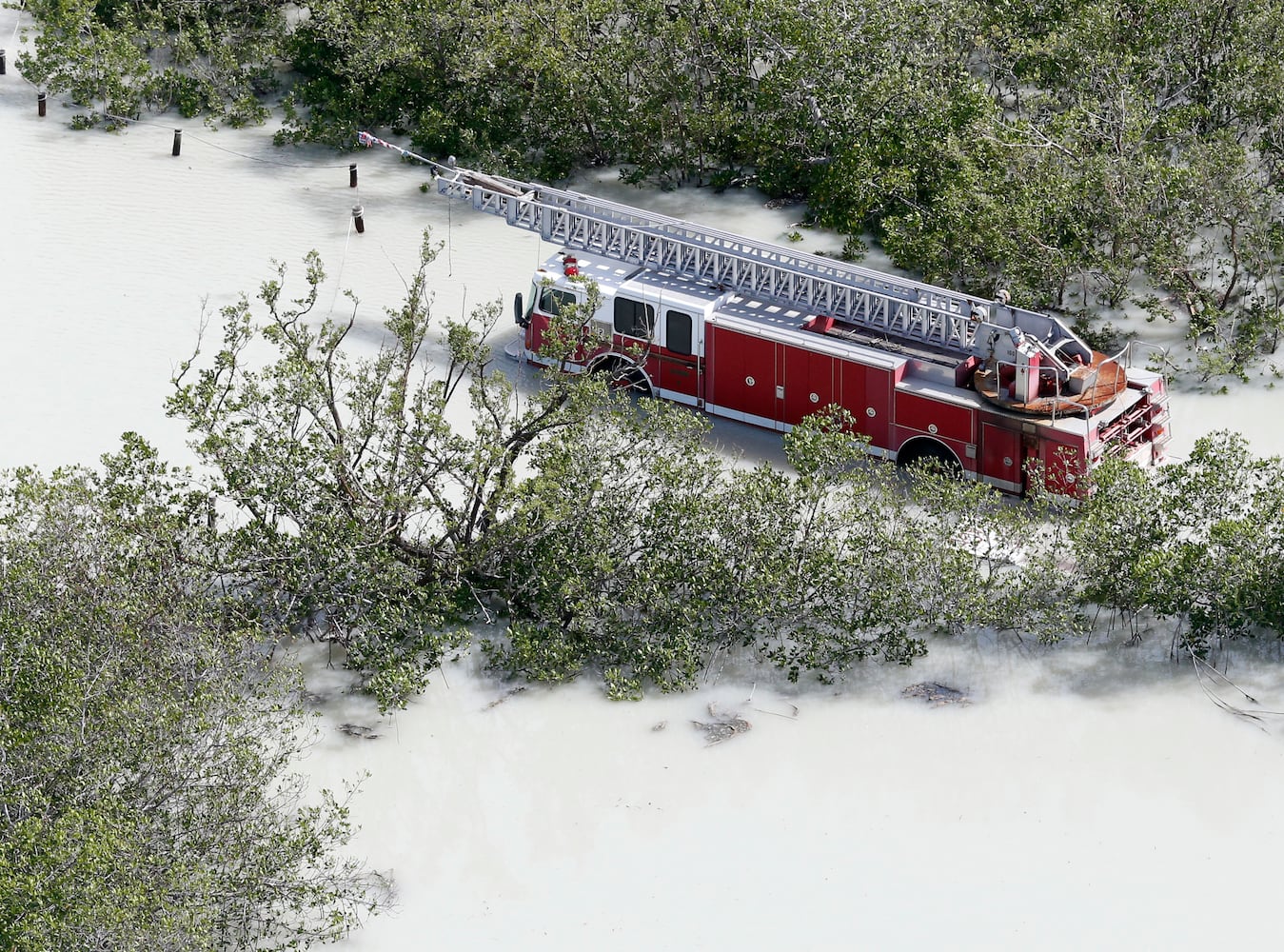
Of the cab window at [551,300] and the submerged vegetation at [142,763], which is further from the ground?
the cab window at [551,300]

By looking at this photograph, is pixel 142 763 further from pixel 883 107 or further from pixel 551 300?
pixel 883 107

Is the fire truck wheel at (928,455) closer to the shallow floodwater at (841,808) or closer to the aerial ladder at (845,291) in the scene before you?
the aerial ladder at (845,291)

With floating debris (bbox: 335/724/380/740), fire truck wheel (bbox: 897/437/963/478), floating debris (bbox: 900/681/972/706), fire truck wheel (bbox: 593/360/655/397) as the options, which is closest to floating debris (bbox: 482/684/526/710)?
floating debris (bbox: 335/724/380/740)

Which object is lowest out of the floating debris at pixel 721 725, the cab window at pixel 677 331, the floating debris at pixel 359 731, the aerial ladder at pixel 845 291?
the floating debris at pixel 359 731

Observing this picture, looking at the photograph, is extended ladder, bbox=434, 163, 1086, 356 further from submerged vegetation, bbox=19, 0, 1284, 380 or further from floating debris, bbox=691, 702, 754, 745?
floating debris, bbox=691, 702, 754, 745

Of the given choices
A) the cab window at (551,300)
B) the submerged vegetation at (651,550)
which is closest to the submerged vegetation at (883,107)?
the cab window at (551,300)

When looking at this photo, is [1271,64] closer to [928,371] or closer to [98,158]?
[928,371]
